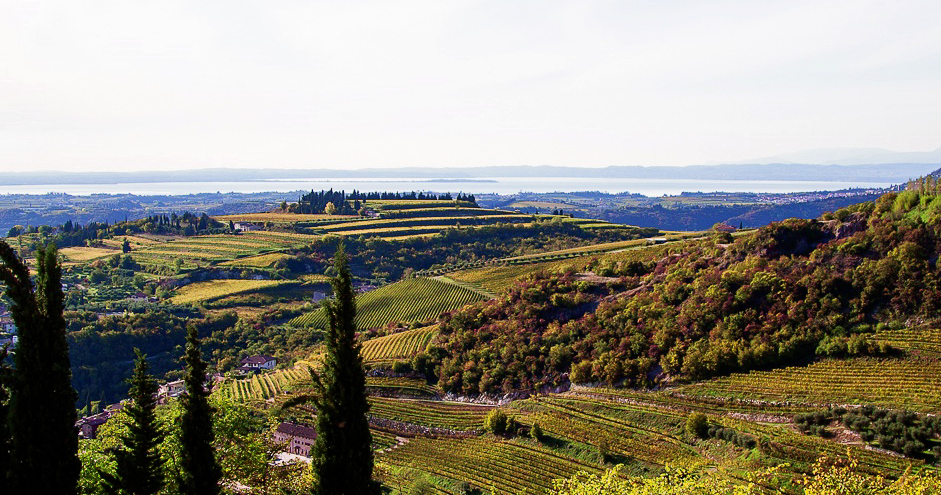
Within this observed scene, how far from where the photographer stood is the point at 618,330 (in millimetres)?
45281

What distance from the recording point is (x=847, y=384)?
104 ft

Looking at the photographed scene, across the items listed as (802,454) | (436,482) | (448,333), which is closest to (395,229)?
(448,333)

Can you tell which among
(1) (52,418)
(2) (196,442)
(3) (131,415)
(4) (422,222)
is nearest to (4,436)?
(1) (52,418)

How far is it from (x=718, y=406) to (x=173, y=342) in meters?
67.3

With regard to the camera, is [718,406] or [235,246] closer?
[718,406]

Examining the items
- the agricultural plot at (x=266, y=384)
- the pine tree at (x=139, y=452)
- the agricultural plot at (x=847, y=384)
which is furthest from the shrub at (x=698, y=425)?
the agricultural plot at (x=266, y=384)

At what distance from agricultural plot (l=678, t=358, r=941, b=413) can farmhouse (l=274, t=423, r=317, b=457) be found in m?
23.7

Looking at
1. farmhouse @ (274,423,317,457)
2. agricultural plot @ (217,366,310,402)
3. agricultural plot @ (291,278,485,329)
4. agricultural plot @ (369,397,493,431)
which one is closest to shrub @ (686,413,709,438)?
agricultural plot @ (369,397,493,431)

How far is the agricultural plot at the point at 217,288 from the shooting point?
3612 inches

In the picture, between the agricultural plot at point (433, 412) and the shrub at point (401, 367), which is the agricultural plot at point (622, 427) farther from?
the shrub at point (401, 367)

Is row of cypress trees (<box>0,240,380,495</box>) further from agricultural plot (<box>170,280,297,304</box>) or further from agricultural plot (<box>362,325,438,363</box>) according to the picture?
agricultural plot (<box>170,280,297,304</box>)

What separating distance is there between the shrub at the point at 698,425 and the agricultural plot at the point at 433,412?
1368cm

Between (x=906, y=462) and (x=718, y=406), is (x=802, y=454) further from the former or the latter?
(x=718, y=406)

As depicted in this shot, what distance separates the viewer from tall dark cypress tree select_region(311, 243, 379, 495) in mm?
16000
